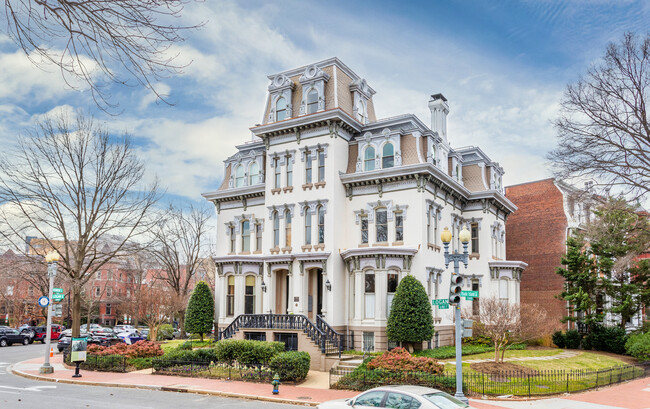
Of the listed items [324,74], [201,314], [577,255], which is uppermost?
[324,74]

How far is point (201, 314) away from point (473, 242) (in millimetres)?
18416

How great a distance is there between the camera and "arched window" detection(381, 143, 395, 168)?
31.5 meters

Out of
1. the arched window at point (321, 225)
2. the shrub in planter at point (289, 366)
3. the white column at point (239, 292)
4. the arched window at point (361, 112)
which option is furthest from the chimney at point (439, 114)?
the shrub in planter at point (289, 366)

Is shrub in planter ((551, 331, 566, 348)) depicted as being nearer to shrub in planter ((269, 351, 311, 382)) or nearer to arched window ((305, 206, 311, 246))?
arched window ((305, 206, 311, 246))

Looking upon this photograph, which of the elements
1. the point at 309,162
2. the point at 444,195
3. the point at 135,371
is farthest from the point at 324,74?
the point at 135,371

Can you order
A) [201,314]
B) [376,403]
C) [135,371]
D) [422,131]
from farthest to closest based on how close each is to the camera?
[201,314] → [422,131] → [135,371] → [376,403]

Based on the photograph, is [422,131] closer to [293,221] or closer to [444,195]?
[444,195]

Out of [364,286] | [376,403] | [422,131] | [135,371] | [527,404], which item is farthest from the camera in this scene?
[422,131]

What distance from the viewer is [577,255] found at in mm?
37344

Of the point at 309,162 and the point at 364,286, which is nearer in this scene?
the point at 364,286

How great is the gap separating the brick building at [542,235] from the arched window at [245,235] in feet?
69.4

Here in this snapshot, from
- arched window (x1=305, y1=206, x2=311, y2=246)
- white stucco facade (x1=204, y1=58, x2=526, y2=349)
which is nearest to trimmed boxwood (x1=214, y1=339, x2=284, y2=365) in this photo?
white stucco facade (x1=204, y1=58, x2=526, y2=349)

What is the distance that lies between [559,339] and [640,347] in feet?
19.8

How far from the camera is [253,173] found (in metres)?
36.8
